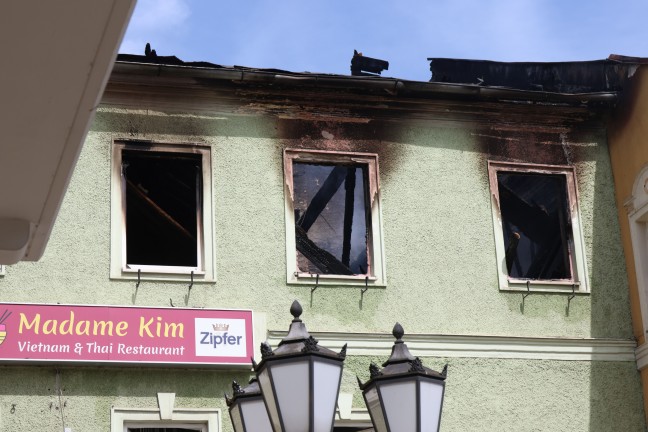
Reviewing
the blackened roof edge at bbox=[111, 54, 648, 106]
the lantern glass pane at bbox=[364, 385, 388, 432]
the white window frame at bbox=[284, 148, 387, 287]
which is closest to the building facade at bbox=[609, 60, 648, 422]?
the blackened roof edge at bbox=[111, 54, 648, 106]

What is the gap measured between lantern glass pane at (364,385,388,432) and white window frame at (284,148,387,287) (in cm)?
595

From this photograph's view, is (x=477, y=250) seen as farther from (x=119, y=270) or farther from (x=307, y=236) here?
(x=119, y=270)

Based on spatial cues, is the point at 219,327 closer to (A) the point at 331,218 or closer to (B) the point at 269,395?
(A) the point at 331,218

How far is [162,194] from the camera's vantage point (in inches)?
528

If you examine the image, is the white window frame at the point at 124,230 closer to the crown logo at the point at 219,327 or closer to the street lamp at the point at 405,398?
the crown logo at the point at 219,327

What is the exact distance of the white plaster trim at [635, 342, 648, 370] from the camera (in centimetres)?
1365

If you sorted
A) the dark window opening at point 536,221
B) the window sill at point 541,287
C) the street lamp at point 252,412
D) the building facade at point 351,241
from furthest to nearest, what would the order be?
the dark window opening at point 536,221 → the window sill at point 541,287 → the building facade at point 351,241 → the street lamp at point 252,412

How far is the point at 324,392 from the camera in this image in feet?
22.2

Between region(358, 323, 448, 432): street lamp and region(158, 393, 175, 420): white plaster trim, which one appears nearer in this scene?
region(358, 323, 448, 432): street lamp

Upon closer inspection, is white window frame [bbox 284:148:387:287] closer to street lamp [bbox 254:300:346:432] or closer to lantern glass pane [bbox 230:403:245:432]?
lantern glass pane [bbox 230:403:245:432]

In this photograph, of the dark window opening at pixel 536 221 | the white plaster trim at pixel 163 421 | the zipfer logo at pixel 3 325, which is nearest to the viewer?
the zipfer logo at pixel 3 325

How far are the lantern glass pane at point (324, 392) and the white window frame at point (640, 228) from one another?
25.6ft

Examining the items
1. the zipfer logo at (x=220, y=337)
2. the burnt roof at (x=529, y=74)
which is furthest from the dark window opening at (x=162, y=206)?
the burnt roof at (x=529, y=74)

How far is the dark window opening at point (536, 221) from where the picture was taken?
47.0 feet
